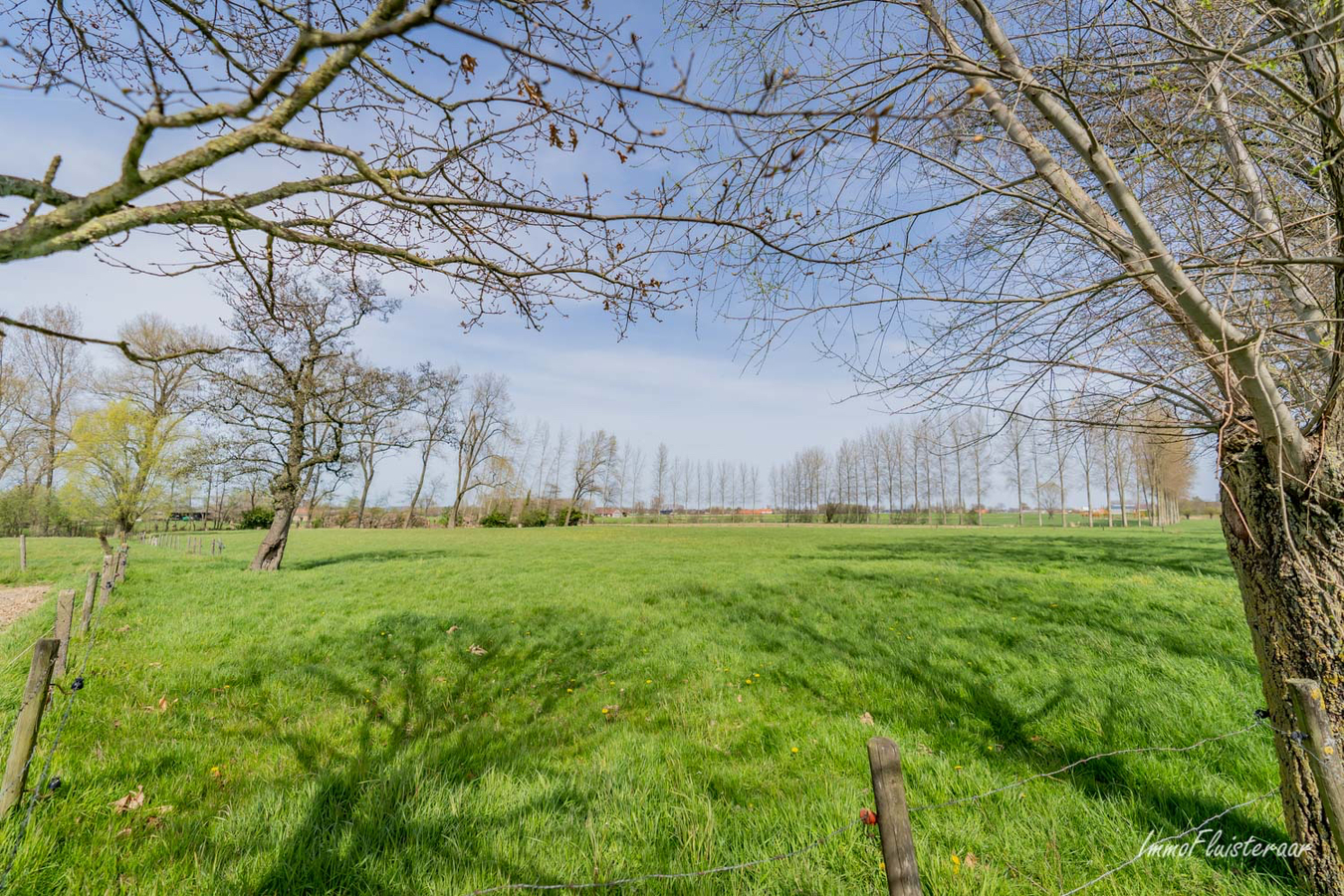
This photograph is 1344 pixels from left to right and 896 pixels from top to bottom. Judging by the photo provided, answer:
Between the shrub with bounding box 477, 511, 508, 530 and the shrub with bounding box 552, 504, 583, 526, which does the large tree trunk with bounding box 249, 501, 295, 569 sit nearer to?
the shrub with bounding box 477, 511, 508, 530

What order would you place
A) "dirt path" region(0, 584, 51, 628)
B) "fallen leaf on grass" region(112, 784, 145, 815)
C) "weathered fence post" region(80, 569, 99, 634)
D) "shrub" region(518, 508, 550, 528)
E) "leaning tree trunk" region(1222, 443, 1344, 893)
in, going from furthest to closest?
1. "shrub" region(518, 508, 550, 528)
2. "dirt path" region(0, 584, 51, 628)
3. "weathered fence post" region(80, 569, 99, 634)
4. "fallen leaf on grass" region(112, 784, 145, 815)
5. "leaning tree trunk" region(1222, 443, 1344, 893)

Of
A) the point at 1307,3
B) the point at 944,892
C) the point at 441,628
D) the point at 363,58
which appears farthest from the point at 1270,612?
the point at 441,628

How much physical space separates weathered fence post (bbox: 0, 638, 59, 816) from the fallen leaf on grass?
0.46 m

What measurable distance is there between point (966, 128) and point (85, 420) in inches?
1069

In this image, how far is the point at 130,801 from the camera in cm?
319

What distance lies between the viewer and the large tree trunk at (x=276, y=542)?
1445cm

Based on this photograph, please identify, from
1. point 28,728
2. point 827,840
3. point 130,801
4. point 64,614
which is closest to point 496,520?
point 64,614

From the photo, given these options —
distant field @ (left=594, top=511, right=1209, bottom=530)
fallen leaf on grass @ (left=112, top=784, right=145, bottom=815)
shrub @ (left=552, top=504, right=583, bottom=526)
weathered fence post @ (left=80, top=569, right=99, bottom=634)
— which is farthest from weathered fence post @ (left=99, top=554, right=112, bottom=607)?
distant field @ (left=594, top=511, right=1209, bottom=530)

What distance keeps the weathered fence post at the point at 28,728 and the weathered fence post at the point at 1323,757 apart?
20.3 ft

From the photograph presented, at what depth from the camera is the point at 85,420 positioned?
17.8 metres

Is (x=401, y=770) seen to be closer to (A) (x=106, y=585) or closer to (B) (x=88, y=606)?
(B) (x=88, y=606)

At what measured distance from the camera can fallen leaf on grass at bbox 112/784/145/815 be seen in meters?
3.09

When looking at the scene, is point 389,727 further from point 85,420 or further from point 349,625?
point 85,420

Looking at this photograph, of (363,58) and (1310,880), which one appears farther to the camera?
(363,58)
